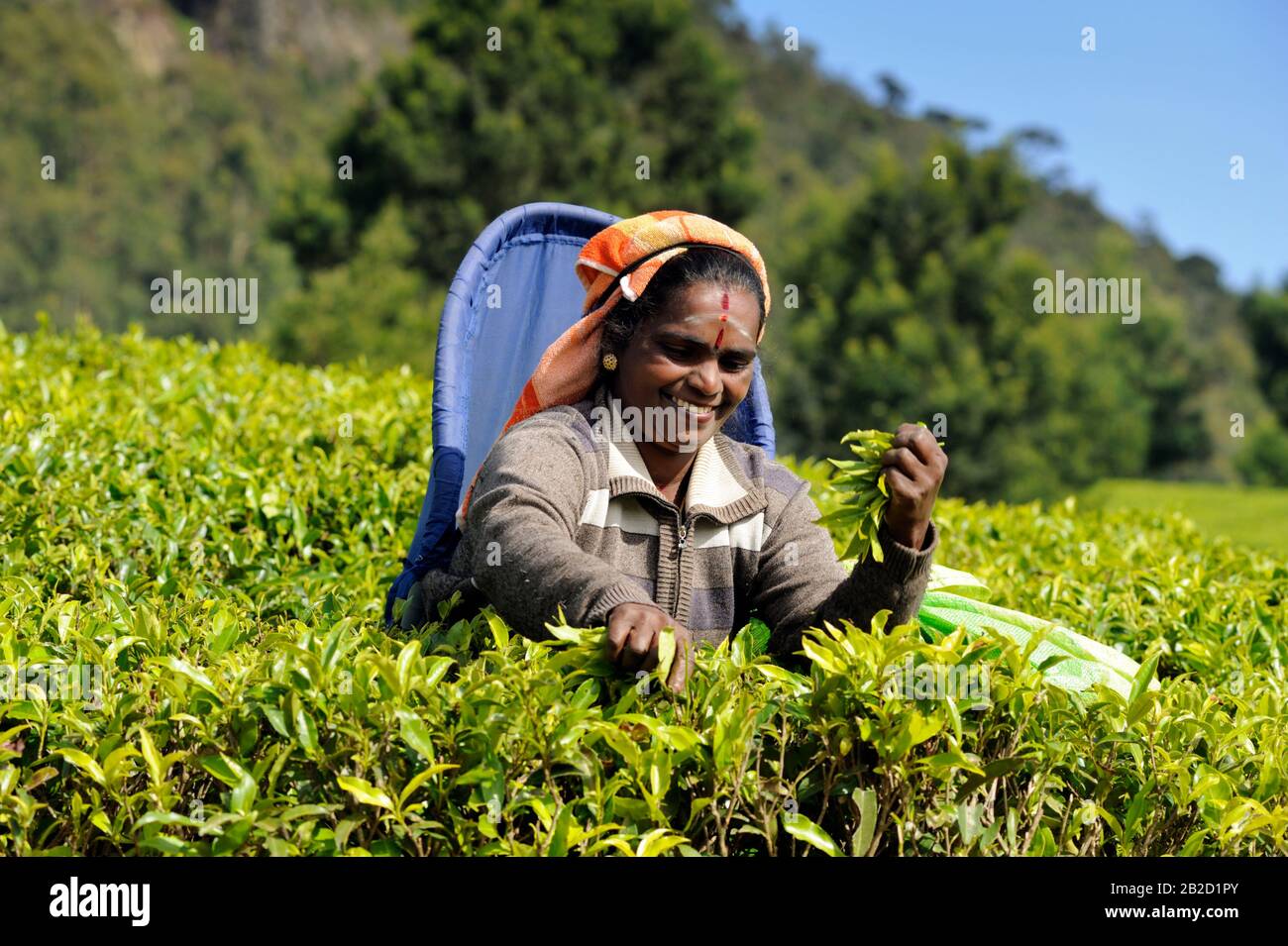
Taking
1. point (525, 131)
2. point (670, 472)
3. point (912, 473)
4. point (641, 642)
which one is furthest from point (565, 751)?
point (525, 131)

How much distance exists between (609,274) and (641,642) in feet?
3.37

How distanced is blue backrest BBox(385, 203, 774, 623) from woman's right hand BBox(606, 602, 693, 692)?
113 cm

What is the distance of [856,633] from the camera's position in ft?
6.75

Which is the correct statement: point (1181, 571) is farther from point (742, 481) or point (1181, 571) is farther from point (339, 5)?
point (339, 5)

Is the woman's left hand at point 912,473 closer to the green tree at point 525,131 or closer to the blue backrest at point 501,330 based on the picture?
the blue backrest at point 501,330

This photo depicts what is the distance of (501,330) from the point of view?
3613mm

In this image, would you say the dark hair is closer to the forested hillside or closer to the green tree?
the forested hillside

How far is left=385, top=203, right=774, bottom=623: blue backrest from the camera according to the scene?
10.6 ft

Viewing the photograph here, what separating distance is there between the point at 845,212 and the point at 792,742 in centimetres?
2129

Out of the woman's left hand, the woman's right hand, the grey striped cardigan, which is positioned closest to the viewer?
the woman's right hand

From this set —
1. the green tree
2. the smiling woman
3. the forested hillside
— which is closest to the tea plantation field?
the smiling woman

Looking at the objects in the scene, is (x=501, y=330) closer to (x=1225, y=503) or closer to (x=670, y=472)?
(x=670, y=472)

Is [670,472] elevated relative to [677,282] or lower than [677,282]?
lower

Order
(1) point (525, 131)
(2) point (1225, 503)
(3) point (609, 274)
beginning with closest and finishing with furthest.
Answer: (3) point (609, 274) → (1) point (525, 131) → (2) point (1225, 503)
